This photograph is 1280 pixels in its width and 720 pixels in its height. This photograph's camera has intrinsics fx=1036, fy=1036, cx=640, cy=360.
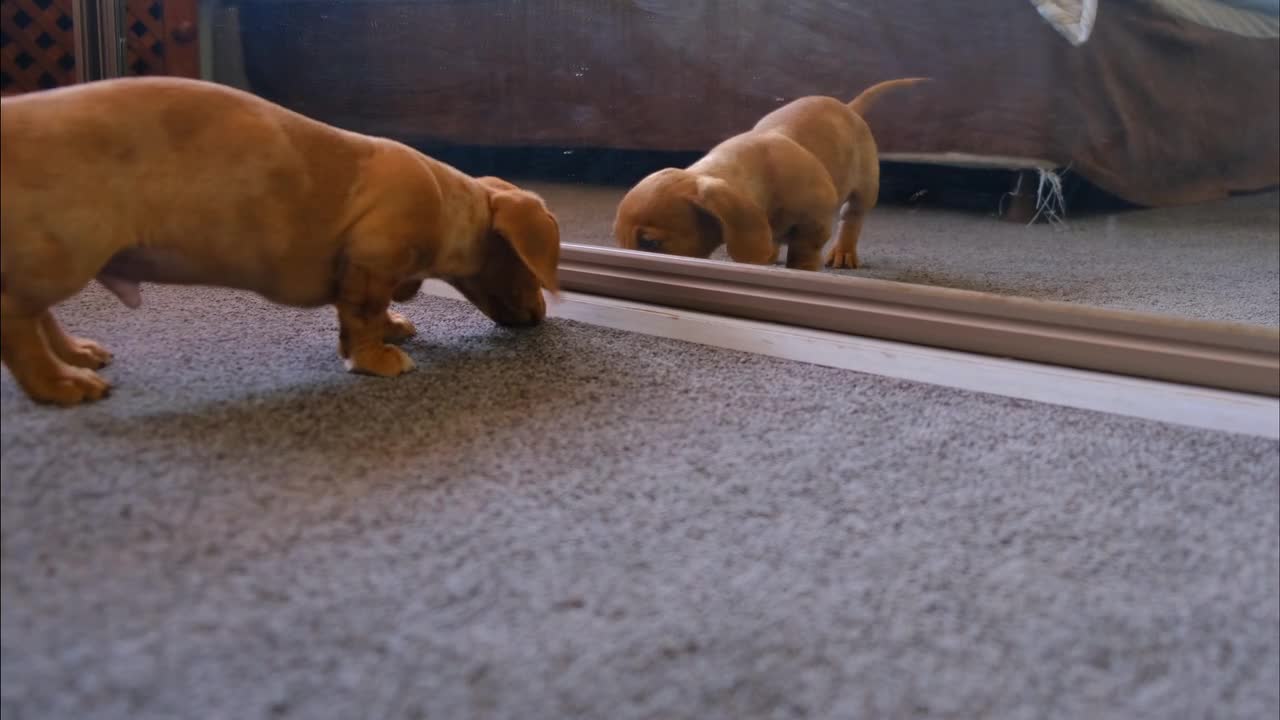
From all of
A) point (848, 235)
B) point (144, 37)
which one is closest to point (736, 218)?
point (848, 235)

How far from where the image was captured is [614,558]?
63 centimetres

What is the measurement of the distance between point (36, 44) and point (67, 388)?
0.59m

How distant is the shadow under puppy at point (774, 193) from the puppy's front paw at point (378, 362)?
505 mm

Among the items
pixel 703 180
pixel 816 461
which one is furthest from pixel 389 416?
pixel 703 180

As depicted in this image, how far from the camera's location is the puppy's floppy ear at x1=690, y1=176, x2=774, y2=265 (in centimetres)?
141

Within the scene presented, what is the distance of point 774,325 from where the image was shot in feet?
3.98

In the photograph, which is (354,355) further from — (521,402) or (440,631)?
(440,631)

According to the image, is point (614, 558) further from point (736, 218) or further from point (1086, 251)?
point (1086, 251)

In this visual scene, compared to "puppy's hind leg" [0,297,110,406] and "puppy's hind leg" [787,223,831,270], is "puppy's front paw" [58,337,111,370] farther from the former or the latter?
"puppy's hind leg" [787,223,831,270]

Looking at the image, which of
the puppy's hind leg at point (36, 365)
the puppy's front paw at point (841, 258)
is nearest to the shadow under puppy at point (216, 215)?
the puppy's hind leg at point (36, 365)

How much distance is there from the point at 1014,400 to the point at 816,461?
0.27 metres

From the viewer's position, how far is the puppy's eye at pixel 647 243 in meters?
1.41

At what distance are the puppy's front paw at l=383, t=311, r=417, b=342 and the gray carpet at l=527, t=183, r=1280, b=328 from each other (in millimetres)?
263

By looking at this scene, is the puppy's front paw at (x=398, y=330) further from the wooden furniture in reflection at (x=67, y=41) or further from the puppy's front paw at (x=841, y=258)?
the puppy's front paw at (x=841, y=258)
